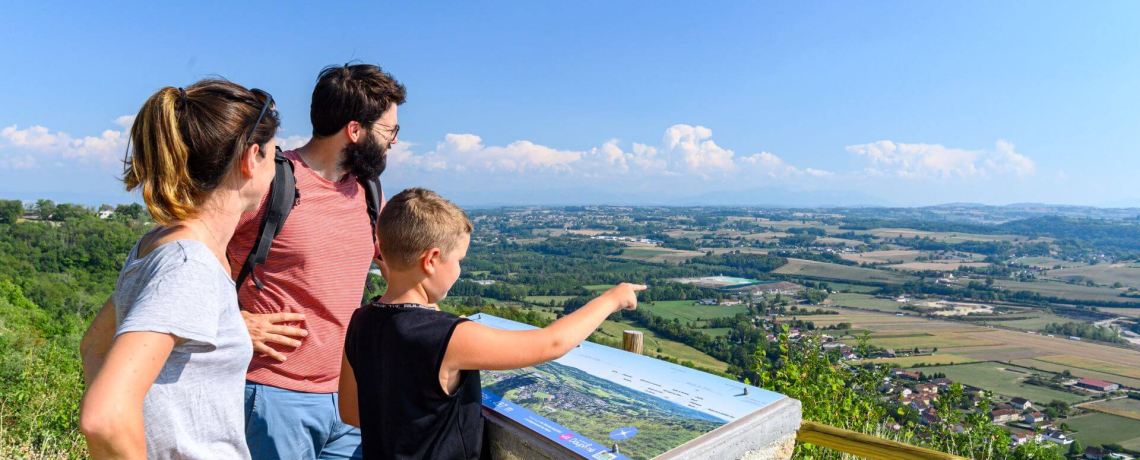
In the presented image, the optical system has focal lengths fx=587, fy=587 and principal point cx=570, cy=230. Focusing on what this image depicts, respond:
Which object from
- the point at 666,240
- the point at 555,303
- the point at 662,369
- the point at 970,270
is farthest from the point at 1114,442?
the point at 666,240

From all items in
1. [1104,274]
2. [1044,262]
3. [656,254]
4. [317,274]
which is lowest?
[656,254]

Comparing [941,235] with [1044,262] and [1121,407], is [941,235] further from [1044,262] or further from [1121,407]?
[1121,407]

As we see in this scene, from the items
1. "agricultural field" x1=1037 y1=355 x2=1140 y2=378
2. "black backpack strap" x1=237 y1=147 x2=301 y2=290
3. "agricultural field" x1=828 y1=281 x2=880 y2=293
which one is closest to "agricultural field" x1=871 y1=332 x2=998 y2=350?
"agricultural field" x1=1037 y1=355 x2=1140 y2=378

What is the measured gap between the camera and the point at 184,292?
3.75ft

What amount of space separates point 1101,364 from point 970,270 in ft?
108

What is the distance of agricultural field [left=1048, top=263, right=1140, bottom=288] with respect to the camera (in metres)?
47.3

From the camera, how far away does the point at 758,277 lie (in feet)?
171

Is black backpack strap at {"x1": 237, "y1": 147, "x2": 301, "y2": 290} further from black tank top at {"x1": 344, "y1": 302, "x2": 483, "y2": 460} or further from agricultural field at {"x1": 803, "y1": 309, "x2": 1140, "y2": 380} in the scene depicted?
agricultural field at {"x1": 803, "y1": 309, "x2": 1140, "y2": 380}

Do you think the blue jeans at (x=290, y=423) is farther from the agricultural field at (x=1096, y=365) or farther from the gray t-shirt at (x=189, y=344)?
the agricultural field at (x=1096, y=365)

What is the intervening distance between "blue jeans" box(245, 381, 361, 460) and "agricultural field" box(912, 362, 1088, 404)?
77.4 ft

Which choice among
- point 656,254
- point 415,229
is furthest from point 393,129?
point 656,254

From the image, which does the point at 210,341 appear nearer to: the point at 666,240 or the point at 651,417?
the point at 651,417

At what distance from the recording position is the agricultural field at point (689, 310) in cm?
3316

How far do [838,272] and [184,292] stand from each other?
59.8m
